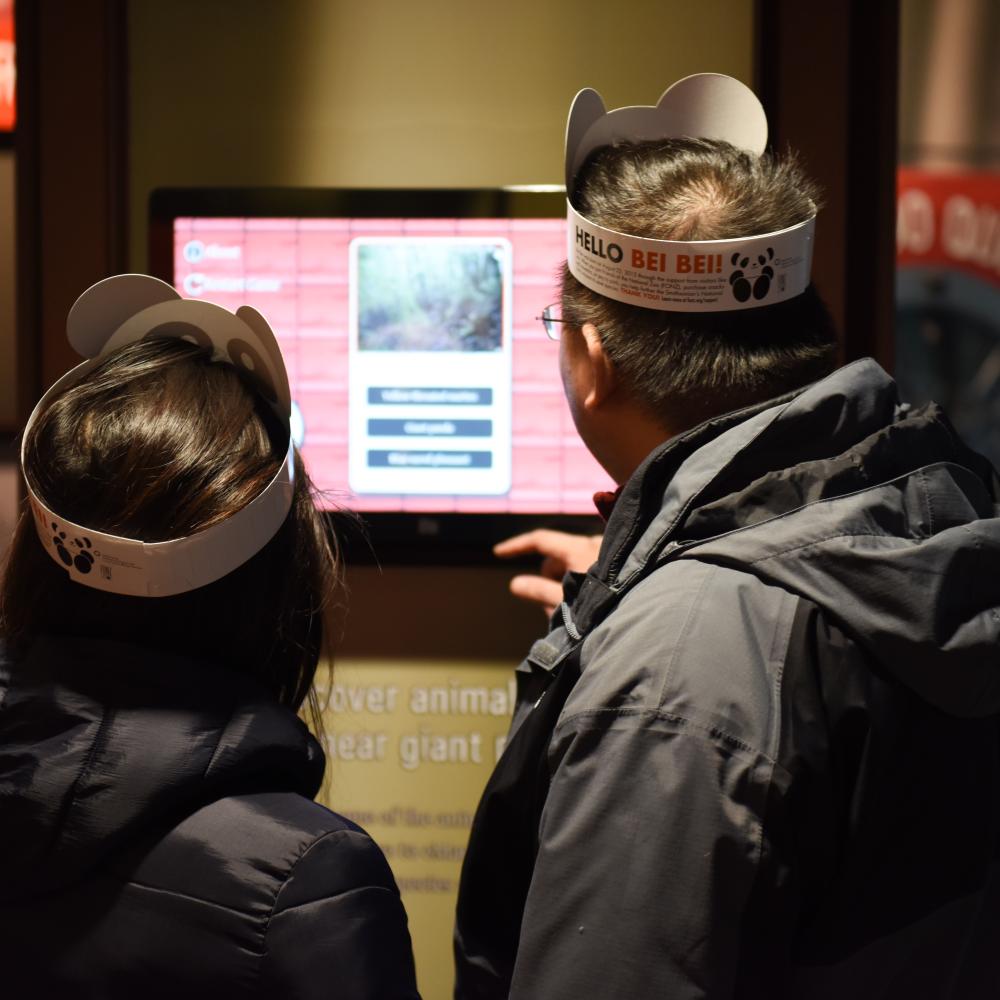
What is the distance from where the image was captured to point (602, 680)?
3.25 feet

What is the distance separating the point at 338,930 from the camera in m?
0.95

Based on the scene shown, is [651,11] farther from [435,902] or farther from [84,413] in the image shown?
[435,902]

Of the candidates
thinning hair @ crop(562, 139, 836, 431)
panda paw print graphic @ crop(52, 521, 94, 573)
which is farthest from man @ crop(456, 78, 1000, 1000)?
panda paw print graphic @ crop(52, 521, 94, 573)

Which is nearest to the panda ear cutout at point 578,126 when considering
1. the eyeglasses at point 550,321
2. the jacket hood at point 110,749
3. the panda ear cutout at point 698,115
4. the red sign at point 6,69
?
the panda ear cutout at point 698,115

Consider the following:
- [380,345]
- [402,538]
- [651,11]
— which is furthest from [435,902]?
[651,11]

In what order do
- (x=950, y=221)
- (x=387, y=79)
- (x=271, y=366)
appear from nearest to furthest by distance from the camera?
1. (x=271, y=366)
2. (x=387, y=79)
3. (x=950, y=221)

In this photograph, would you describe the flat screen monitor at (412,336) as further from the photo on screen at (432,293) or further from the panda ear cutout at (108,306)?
→ the panda ear cutout at (108,306)

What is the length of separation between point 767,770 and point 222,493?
1.63ft

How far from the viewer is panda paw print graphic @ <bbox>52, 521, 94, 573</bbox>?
1.01 meters

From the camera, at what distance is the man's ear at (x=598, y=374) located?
49.4 inches

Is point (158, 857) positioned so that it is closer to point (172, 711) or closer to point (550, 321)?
point (172, 711)

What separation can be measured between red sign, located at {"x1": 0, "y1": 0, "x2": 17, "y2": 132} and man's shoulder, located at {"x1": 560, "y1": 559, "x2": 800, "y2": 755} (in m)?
1.95

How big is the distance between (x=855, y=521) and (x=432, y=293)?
1.27 metres

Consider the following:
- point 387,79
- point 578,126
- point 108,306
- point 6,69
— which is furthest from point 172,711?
point 6,69
